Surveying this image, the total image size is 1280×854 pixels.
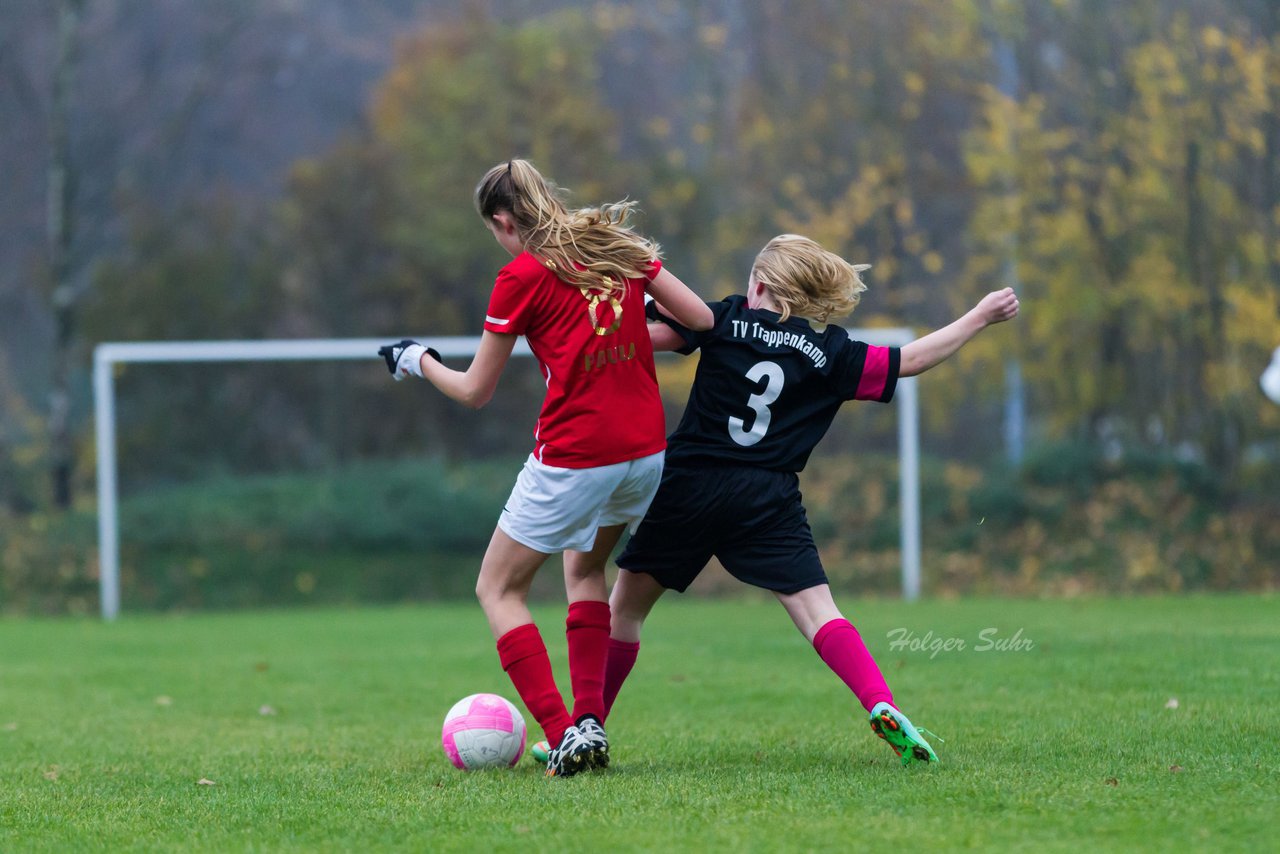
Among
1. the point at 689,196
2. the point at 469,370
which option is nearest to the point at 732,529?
the point at 469,370

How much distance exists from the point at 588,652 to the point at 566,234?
4.33 feet

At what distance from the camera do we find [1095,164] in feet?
50.4

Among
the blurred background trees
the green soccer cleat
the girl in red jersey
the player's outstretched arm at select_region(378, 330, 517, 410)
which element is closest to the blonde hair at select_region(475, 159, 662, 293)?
the girl in red jersey

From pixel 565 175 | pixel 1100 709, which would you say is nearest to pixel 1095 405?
pixel 565 175

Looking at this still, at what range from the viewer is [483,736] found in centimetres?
478

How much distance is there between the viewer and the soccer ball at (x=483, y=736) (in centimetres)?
478

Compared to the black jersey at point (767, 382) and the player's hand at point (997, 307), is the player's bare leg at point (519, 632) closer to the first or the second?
the black jersey at point (767, 382)

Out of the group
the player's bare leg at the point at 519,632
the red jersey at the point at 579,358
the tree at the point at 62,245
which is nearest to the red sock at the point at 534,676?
the player's bare leg at the point at 519,632

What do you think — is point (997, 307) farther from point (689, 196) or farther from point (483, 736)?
point (689, 196)

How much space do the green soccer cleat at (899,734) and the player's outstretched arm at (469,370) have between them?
1.47m

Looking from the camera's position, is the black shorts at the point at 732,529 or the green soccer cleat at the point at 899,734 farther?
the black shorts at the point at 732,529

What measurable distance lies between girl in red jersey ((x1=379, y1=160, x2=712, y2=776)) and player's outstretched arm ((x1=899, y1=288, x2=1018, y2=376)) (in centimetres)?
64

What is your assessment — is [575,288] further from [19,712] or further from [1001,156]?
[1001,156]

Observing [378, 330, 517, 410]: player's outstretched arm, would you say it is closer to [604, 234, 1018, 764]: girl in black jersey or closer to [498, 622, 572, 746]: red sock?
[604, 234, 1018, 764]: girl in black jersey
